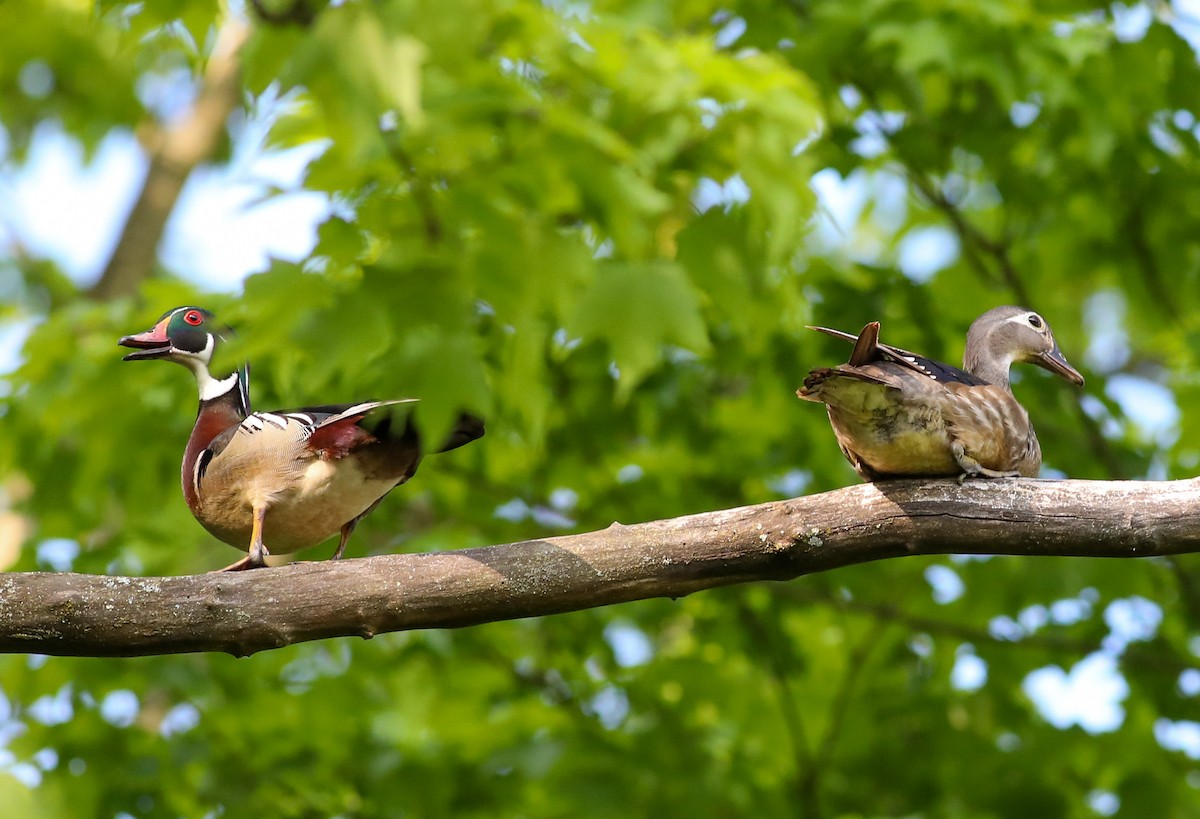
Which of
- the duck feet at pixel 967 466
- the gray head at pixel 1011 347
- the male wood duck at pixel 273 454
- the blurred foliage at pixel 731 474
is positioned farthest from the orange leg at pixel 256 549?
the gray head at pixel 1011 347

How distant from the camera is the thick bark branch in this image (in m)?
2.95

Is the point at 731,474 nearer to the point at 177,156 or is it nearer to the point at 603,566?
the point at 603,566

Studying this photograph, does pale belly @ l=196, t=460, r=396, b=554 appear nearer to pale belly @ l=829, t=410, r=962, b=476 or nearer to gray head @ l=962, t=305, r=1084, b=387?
pale belly @ l=829, t=410, r=962, b=476

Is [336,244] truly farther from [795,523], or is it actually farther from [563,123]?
[795,523]

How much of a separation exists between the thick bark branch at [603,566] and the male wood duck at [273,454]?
7.5 inches

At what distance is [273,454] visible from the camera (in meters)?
3.08

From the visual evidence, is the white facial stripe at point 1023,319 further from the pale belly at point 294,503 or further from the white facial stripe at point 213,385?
the white facial stripe at point 213,385

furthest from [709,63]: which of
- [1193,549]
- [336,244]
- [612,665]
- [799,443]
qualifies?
[612,665]

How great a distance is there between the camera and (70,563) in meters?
5.74

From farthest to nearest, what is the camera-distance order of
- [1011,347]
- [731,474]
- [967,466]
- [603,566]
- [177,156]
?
[177,156], [731,474], [1011,347], [967,466], [603,566]

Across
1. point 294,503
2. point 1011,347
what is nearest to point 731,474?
point 1011,347

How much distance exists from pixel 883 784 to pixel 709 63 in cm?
412

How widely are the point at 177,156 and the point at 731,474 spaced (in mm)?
5670

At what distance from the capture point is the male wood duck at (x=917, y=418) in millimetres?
3051
